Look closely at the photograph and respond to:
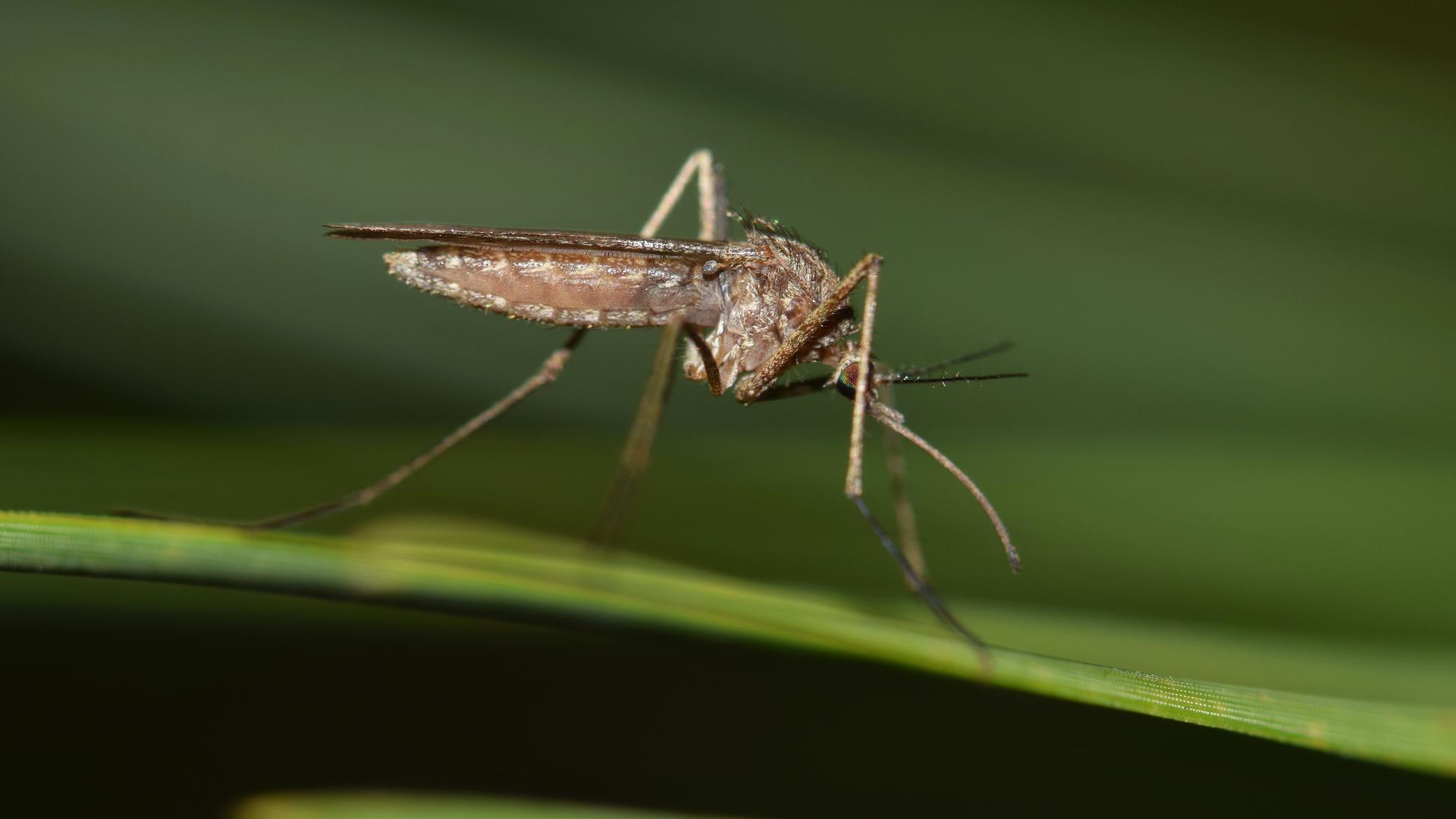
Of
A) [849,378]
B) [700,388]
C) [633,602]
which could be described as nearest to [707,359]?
[849,378]

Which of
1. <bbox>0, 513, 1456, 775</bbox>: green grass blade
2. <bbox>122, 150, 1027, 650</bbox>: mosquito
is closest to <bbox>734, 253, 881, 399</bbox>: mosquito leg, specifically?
<bbox>122, 150, 1027, 650</bbox>: mosquito

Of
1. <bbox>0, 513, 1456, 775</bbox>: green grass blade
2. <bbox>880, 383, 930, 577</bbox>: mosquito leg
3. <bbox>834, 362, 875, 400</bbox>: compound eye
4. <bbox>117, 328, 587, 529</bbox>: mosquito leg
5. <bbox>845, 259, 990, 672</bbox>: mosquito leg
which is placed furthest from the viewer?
<bbox>880, 383, 930, 577</bbox>: mosquito leg

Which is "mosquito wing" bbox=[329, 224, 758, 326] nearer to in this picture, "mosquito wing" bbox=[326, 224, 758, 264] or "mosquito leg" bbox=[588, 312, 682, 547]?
"mosquito wing" bbox=[326, 224, 758, 264]

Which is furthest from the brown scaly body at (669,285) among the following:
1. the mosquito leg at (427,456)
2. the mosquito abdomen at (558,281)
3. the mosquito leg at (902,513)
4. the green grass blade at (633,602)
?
the green grass blade at (633,602)

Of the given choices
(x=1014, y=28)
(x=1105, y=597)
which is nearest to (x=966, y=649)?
(x=1105, y=597)

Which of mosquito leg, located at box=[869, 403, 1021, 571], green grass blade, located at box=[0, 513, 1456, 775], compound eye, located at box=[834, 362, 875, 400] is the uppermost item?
compound eye, located at box=[834, 362, 875, 400]

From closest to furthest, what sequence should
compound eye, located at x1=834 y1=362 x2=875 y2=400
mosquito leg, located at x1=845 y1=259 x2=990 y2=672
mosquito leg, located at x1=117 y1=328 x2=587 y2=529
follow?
mosquito leg, located at x1=845 y1=259 x2=990 y2=672 → mosquito leg, located at x1=117 y1=328 x2=587 y2=529 → compound eye, located at x1=834 y1=362 x2=875 y2=400

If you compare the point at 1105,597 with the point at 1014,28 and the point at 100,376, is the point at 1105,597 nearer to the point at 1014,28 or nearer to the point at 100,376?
the point at 1014,28

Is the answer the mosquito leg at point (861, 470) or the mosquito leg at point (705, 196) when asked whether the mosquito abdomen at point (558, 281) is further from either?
the mosquito leg at point (861, 470)
